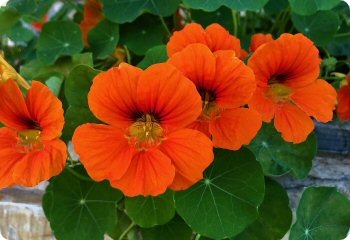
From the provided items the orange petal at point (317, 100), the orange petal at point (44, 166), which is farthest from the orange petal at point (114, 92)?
the orange petal at point (317, 100)

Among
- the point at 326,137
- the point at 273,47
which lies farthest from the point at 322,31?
the point at 273,47

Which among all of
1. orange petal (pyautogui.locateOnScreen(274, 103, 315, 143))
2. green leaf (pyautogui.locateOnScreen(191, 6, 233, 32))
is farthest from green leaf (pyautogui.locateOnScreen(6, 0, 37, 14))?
orange petal (pyautogui.locateOnScreen(274, 103, 315, 143))

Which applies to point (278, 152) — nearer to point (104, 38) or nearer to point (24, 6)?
point (104, 38)

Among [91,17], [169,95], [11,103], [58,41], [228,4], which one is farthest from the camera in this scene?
[91,17]

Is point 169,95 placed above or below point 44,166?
above

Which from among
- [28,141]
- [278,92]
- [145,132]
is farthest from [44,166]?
[278,92]

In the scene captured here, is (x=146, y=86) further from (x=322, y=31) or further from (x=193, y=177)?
(x=322, y=31)
